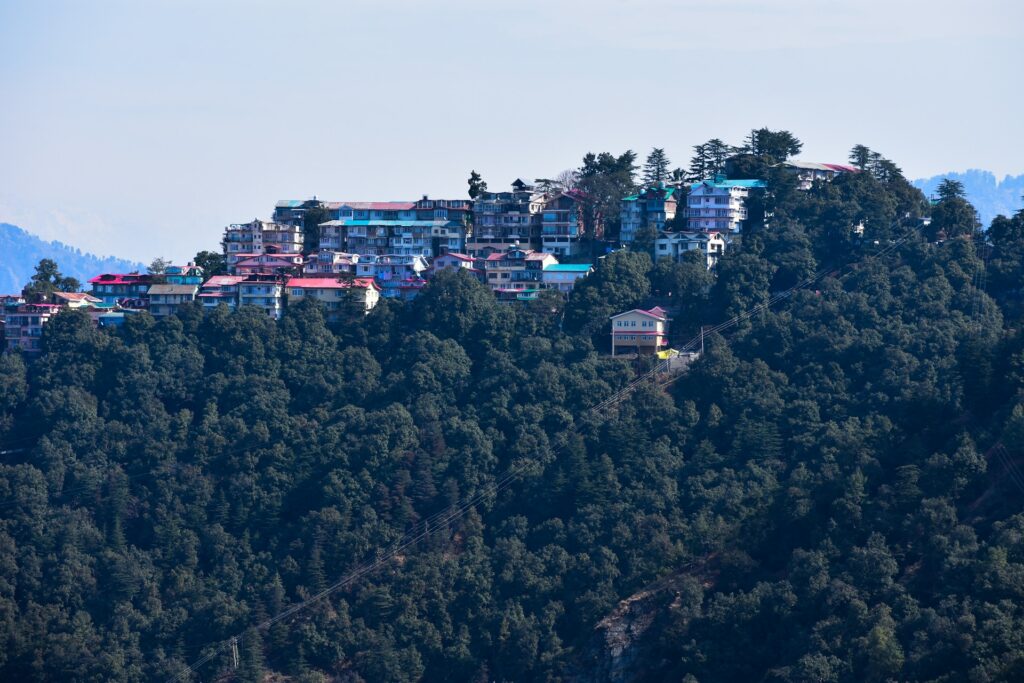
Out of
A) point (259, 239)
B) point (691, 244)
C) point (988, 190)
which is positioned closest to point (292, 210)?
point (259, 239)

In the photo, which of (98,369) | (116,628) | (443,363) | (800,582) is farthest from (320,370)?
(800,582)

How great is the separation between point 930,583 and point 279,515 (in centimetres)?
1544

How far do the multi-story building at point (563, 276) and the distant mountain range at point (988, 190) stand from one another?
59464 mm

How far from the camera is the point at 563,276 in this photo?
142ft

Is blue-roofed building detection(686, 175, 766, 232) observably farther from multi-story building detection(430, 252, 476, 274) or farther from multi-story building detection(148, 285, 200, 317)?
multi-story building detection(148, 285, 200, 317)

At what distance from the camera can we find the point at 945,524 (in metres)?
29.8

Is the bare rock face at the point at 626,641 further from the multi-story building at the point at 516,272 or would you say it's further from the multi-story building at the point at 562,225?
the multi-story building at the point at 562,225

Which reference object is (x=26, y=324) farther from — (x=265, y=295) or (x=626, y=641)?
(x=626, y=641)

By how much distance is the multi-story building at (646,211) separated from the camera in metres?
45.0

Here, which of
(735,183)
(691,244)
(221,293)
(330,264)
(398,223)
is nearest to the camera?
(691,244)

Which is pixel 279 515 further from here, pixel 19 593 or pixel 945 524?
pixel 945 524

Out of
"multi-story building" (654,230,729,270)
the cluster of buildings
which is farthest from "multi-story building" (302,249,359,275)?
"multi-story building" (654,230,729,270)

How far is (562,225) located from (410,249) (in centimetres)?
439

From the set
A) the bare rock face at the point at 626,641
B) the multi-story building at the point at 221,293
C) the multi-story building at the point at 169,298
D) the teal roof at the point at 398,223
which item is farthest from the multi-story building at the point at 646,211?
the bare rock face at the point at 626,641
